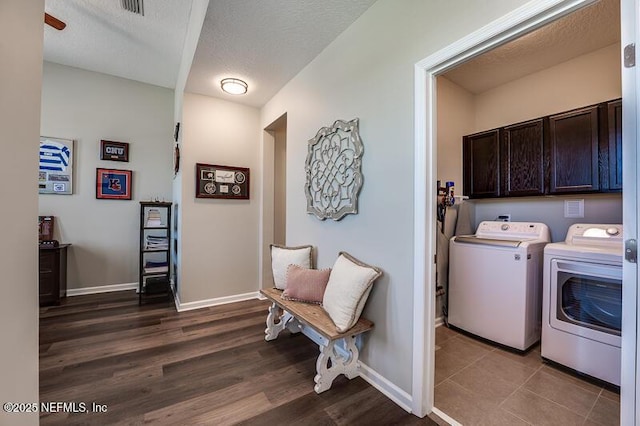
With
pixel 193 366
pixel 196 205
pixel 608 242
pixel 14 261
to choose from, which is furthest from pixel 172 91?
pixel 608 242

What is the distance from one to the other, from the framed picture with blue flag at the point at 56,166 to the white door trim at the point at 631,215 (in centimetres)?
509

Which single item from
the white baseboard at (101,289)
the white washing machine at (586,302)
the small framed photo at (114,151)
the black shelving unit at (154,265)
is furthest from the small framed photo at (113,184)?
the white washing machine at (586,302)

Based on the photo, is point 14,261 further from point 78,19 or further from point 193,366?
point 78,19

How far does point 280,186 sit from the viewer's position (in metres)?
3.88

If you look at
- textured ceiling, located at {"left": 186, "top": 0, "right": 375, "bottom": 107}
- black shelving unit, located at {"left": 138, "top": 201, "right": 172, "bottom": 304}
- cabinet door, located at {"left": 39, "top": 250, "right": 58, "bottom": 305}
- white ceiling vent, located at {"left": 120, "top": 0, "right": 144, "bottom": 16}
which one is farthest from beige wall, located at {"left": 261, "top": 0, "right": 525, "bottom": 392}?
cabinet door, located at {"left": 39, "top": 250, "right": 58, "bottom": 305}

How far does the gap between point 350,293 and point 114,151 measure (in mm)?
3945

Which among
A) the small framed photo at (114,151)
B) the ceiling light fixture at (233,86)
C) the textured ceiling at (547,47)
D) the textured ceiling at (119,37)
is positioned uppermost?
the textured ceiling at (119,37)

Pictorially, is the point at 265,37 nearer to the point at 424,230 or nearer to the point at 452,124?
the point at 424,230

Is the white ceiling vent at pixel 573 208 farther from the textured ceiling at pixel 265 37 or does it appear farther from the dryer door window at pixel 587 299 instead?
the textured ceiling at pixel 265 37

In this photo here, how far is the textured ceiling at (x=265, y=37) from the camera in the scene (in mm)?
1823

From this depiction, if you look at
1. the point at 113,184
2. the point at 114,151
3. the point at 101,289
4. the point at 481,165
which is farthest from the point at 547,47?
the point at 101,289

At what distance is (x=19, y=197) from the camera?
680mm

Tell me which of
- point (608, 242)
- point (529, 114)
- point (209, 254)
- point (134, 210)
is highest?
point (529, 114)

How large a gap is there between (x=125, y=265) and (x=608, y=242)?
5369 millimetres
